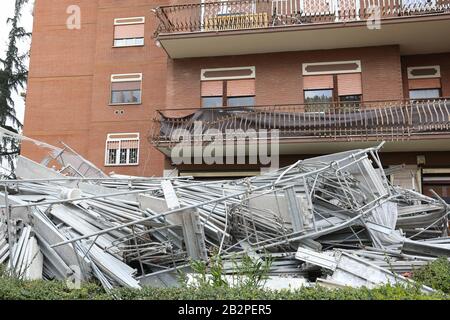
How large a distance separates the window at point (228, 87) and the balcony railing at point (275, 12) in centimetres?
146

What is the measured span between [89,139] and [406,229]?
38.1ft

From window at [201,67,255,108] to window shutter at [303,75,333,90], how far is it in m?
1.72

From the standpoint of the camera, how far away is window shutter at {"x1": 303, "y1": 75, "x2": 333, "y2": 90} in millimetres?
14930

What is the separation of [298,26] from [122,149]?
7332 mm

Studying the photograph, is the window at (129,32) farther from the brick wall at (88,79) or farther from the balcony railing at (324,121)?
the balcony railing at (324,121)

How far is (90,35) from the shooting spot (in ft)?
59.4

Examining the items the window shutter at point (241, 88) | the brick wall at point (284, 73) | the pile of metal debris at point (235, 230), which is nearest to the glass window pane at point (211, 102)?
the brick wall at point (284, 73)

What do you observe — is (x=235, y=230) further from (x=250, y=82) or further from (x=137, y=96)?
(x=137, y=96)

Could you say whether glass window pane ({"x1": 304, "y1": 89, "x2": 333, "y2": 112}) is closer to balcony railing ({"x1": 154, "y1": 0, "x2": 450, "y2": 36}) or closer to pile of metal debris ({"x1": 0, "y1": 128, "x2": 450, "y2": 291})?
balcony railing ({"x1": 154, "y1": 0, "x2": 450, "y2": 36})

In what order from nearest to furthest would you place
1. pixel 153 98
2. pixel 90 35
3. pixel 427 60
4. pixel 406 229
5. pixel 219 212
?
pixel 219 212 < pixel 406 229 < pixel 427 60 < pixel 153 98 < pixel 90 35

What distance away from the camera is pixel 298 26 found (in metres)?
13.8

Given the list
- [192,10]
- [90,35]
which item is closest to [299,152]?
[192,10]
